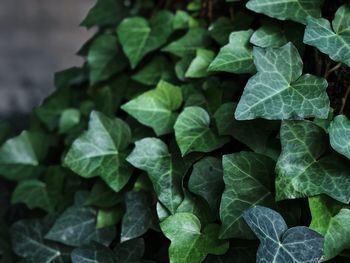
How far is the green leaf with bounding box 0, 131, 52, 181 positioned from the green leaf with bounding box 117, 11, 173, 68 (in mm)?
369

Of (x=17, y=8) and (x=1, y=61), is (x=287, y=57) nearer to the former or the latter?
(x=1, y=61)

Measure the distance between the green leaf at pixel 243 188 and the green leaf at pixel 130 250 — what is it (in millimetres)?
212

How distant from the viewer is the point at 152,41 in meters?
1.34

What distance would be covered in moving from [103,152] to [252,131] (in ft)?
1.16

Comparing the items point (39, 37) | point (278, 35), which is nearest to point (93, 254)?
point (278, 35)

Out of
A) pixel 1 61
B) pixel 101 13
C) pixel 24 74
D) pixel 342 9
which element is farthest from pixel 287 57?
pixel 1 61

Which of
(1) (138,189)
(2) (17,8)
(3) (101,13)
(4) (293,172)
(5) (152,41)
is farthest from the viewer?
(2) (17,8)

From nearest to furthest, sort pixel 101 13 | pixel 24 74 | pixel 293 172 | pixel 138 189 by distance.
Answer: pixel 293 172
pixel 138 189
pixel 101 13
pixel 24 74

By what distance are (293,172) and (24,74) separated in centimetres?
233

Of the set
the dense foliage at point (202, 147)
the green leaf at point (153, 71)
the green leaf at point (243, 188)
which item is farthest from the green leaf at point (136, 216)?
the green leaf at point (153, 71)

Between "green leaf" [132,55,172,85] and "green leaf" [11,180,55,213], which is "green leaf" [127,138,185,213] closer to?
"green leaf" [132,55,172,85]

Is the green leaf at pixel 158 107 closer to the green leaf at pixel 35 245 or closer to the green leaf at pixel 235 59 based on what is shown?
the green leaf at pixel 235 59

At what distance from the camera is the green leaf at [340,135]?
0.90 m

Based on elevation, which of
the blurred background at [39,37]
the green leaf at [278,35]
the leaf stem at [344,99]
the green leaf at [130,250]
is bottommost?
the blurred background at [39,37]
